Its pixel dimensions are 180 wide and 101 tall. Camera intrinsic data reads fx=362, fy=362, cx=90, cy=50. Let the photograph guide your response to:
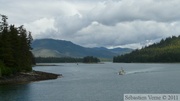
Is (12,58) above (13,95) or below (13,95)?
above

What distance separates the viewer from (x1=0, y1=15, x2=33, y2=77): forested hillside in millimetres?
100919

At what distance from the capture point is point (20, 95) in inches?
2729

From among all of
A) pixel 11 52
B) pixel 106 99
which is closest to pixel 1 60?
pixel 11 52

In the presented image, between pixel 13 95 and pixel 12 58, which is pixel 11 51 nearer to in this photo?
pixel 12 58

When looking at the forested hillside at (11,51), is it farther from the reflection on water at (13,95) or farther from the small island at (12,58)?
the reflection on water at (13,95)

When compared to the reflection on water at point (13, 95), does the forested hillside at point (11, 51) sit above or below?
above

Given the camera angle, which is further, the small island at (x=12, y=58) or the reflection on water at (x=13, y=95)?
the small island at (x=12, y=58)

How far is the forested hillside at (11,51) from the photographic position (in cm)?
10092

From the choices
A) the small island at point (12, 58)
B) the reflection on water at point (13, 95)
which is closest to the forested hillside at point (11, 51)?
the small island at point (12, 58)

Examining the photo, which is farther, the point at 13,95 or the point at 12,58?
the point at 12,58

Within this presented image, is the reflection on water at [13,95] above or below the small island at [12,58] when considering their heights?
below

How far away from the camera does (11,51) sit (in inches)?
4122

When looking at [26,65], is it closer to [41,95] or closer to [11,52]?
[11,52]

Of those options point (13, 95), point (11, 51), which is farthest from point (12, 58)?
point (13, 95)
